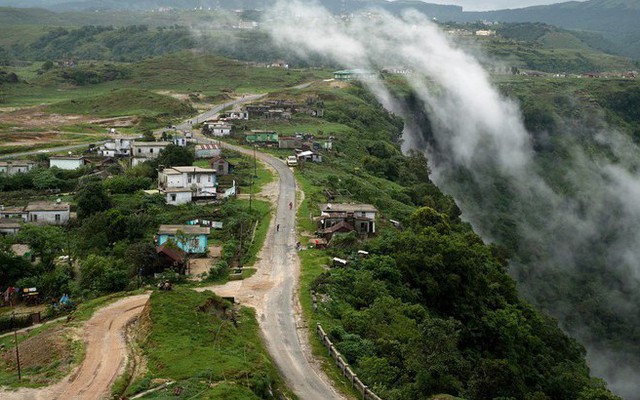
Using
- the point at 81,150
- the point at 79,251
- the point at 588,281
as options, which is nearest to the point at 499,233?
the point at 588,281

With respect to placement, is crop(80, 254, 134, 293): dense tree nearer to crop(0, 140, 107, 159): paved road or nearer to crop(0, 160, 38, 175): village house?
crop(0, 160, 38, 175): village house

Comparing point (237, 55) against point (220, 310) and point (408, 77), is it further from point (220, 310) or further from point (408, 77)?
point (220, 310)

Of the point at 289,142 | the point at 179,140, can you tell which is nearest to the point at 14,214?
the point at 179,140

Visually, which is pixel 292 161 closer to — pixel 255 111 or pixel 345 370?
pixel 255 111

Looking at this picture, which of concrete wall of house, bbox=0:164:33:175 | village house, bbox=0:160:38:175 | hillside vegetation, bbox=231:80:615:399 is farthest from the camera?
village house, bbox=0:160:38:175

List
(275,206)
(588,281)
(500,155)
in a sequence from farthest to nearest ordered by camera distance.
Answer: (500,155) → (588,281) → (275,206)

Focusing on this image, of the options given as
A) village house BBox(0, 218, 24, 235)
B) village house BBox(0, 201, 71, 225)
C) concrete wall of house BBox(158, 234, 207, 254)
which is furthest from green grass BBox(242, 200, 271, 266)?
village house BBox(0, 218, 24, 235)
